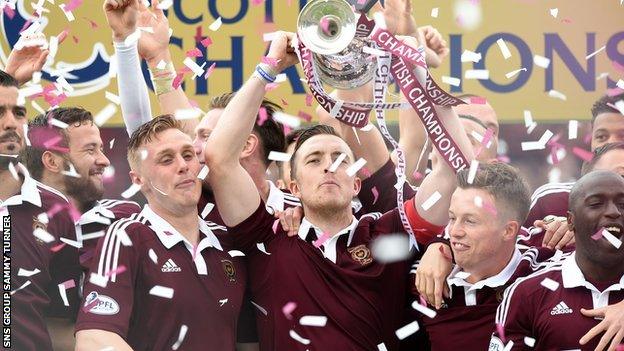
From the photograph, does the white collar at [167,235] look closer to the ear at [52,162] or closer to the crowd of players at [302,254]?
the crowd of players at [302,254]

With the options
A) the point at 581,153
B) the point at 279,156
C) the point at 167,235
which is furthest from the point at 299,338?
the point at 581,153

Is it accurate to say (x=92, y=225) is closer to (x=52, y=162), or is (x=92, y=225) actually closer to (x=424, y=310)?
(x=52, y=162)

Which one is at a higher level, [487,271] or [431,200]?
[431,200]

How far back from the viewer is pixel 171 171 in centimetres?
425

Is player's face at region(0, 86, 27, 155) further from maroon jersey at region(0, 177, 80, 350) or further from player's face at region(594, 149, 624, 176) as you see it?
player's face at region(594, 149, 624, 176)

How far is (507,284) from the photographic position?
4156 millimetres

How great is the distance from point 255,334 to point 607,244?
52.2 inches

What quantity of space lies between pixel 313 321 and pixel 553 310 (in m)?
0.82

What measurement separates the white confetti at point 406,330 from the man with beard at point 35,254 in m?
1.24

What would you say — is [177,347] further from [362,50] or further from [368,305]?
[362,50]

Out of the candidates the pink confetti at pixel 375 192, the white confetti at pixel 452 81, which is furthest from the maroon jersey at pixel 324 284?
the white confetti at pixel 452 81

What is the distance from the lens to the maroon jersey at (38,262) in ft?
14.8

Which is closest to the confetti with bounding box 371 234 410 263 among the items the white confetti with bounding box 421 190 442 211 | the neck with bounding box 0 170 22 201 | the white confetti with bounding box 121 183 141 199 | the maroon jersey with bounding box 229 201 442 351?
the maroon jersey with bounding box 229 201 442 351

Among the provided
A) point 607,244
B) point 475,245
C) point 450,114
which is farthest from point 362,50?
point 607,244
